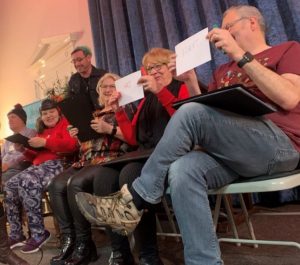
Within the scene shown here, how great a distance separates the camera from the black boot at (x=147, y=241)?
122cm

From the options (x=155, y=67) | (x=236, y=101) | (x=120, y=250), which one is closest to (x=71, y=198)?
(x=120, y=250)

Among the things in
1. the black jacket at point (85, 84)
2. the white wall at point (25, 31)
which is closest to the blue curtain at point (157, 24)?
the black jacket at point (85, 84)

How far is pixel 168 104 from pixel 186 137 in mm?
463

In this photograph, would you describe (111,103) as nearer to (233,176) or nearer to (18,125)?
(233,176)

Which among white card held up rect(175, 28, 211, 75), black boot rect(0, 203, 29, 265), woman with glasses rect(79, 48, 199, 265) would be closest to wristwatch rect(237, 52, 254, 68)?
white card held up rect(175, 28, 211, 75)

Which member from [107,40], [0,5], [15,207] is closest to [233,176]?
[15,207]

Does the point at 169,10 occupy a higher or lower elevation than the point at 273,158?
higher

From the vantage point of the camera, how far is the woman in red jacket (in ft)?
6.16

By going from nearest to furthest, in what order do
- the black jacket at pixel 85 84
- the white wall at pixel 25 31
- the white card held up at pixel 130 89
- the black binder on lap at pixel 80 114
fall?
the white card held up at pixel 130 89 → the black binder on lap at pixel 80 114 → the black jacket at pixel 85 84 → the white wall at pixel 25 31

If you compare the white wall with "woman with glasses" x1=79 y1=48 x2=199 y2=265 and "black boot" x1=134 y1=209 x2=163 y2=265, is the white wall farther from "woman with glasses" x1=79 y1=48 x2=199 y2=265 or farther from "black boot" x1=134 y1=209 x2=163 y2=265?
"black boot" x1=134 y1=209 x2=163 y2=265

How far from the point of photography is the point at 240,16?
1.23 meters

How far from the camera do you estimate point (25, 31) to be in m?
4.11

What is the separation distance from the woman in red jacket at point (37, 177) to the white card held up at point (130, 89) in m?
0.62

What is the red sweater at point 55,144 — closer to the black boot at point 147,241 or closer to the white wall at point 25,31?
the black boot at point 147,241
